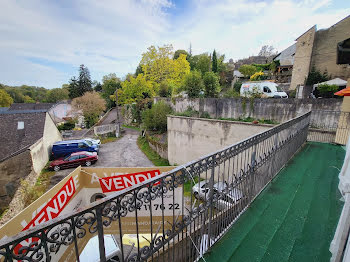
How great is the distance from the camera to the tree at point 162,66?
72.4 ft

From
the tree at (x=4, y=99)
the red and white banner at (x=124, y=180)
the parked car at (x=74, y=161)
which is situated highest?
the tree at (x=4, y=99)

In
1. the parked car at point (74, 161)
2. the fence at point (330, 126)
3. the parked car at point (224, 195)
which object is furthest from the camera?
the parked car at point (74, 161)

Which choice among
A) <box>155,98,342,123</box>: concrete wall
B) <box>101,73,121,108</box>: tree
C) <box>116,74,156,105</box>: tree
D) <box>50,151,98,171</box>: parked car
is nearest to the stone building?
<box>50,151,98,171</box>: parked car

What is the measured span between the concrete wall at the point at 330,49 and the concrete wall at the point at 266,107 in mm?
9729

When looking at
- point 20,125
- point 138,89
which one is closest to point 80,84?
point 138,89

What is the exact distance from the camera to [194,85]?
1446 cm

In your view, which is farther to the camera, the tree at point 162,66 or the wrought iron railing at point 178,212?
the tree at point 162,66

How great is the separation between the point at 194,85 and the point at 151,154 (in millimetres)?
7265

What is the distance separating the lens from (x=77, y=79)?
37031 mm

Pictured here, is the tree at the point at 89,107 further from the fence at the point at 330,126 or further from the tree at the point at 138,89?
the fence at the point at 330,126

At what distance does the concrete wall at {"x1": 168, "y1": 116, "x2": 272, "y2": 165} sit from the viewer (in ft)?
30.0

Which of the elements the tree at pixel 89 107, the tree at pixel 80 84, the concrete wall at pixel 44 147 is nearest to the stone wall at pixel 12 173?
the concrete wall at pixel 44 147

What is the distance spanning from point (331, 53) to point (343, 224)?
2082 cm

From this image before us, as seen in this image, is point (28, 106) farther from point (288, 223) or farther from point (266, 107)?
point (288, 223)
